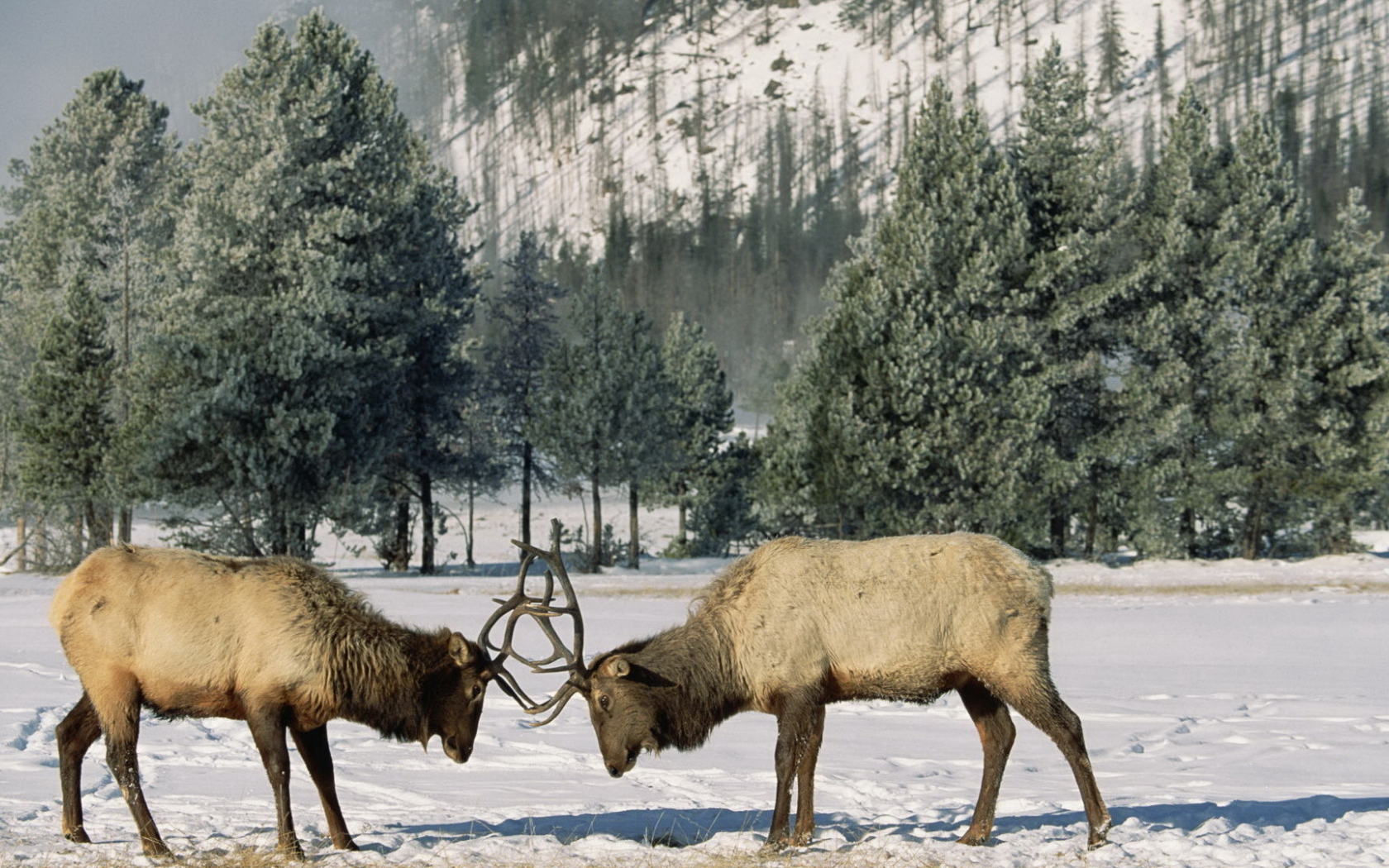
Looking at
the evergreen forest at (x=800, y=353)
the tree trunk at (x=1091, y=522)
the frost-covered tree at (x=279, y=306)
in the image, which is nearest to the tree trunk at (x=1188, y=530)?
the evergreen forest at (x=800, y=353)

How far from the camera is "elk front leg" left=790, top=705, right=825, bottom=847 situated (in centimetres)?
740

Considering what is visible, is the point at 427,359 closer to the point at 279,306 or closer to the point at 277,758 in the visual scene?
the point at 279,306

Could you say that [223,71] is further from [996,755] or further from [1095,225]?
[996,755]

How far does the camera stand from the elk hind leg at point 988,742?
736 cm

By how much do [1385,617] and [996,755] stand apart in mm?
15907

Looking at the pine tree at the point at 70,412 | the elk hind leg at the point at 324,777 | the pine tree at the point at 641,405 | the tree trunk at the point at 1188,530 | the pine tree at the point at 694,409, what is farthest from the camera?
the pine tree at the point at 694,409

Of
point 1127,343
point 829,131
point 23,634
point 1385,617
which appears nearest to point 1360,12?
point 829,131

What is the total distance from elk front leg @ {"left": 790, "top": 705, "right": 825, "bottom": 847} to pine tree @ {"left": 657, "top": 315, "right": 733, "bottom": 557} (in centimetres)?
3241

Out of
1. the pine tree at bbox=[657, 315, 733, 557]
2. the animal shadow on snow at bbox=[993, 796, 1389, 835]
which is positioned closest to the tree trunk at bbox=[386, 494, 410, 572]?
the pine tree at bbox=[657, 315, 733, 557]

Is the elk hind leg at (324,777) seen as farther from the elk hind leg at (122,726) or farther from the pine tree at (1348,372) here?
the pine tree at (1348,372)

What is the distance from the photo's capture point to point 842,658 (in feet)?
24.7

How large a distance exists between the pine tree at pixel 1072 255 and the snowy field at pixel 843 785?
55.1 feet

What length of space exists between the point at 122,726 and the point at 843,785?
513cm

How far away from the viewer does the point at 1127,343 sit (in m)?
34.0
